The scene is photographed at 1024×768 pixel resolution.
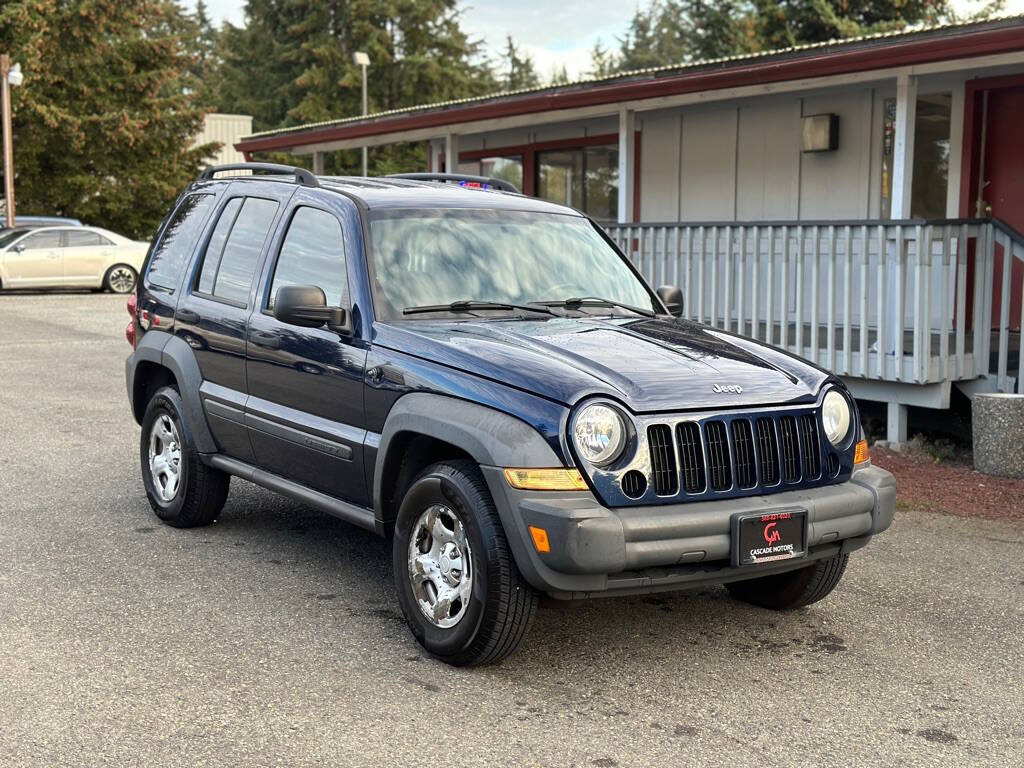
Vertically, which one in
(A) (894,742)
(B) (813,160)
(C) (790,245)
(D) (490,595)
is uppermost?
(B) (813,160)

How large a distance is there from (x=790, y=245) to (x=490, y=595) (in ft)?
24.5

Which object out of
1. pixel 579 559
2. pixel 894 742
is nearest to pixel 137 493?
pixel 579 559

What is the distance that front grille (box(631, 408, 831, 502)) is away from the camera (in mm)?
4410

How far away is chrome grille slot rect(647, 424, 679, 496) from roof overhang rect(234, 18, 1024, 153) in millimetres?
6101

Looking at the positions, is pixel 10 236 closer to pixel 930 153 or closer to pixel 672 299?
pixel 930 153

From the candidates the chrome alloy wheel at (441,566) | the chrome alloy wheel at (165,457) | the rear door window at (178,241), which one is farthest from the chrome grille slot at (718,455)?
the rear door window at (178,241)

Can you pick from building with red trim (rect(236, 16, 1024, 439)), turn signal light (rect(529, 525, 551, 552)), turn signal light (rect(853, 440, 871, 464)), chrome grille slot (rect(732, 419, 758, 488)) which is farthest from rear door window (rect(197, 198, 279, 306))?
building with red trim (rect(236, 16, 1024, 439))

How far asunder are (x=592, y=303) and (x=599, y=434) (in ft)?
4.92

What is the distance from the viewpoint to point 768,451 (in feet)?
15.3

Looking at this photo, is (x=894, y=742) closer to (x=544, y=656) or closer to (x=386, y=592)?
(x=544, y=656)

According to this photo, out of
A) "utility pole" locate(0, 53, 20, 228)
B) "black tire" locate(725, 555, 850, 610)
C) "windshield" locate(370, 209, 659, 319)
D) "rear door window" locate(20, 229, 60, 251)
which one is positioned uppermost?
"utility pole" locate(0, 53, 20, 228)

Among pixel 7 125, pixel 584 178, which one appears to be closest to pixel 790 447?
pixel 584 178

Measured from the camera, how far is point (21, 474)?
8078 mm

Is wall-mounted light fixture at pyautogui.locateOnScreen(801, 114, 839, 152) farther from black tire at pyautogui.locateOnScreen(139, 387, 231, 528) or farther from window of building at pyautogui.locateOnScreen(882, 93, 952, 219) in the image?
black tire at pyautogui.locateOnScreen(139, 387, 231, 528)
